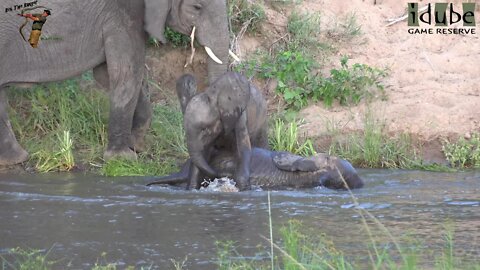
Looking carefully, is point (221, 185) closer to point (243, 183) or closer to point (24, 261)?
point (243, 183)

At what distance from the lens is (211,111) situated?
8.98 meters

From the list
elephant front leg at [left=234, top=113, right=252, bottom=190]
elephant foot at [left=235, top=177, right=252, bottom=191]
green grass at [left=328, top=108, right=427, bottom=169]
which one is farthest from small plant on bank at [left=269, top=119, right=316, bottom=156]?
elephant foot at [left=235, top=177, right=252, bottom=191]

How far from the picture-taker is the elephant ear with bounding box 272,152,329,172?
9250 millimetres

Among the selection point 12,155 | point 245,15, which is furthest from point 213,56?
point 245,15

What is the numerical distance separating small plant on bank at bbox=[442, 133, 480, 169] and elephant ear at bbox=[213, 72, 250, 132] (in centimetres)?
256

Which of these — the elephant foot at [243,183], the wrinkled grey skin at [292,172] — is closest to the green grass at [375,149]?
the wrinkled grey skin at [292,172]

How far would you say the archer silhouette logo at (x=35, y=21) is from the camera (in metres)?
10.5

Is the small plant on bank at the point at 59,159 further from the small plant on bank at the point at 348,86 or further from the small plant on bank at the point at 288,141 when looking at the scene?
the small plant on bank at the point at 348,86

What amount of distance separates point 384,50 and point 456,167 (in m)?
2.56

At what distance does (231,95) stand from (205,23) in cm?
168

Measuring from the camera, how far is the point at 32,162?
10.7m

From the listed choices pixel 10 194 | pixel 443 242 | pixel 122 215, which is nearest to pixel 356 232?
pixel 443 242

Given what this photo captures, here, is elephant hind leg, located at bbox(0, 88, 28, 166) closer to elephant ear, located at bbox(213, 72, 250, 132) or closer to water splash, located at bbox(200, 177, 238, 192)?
water splash, located at bbox(200, 177, 238, 192)

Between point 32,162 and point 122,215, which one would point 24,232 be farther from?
point 32,162
